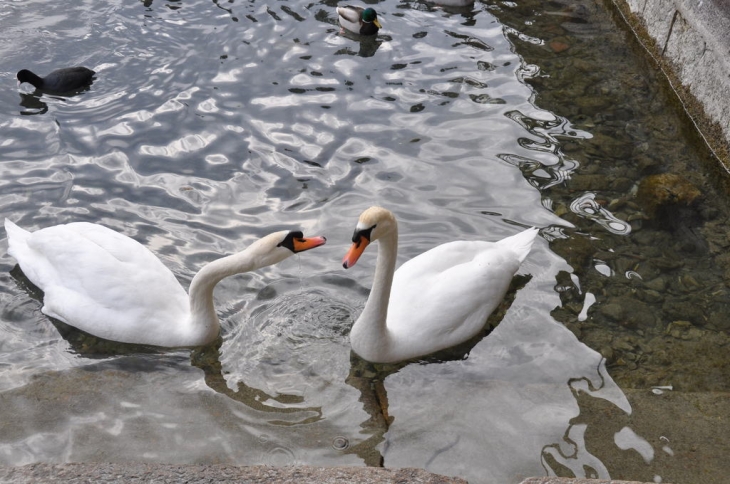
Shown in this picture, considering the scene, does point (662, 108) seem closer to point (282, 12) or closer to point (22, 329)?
point (282, 12)

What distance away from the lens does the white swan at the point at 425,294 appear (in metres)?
5.07

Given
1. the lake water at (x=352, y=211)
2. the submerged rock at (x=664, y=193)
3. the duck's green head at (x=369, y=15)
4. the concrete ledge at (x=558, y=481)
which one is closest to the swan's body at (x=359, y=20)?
the duck's green head at (x=369, y=15)

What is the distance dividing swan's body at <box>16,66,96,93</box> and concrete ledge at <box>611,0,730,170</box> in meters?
6.40

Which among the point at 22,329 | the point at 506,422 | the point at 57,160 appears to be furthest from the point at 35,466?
the point at 57,160

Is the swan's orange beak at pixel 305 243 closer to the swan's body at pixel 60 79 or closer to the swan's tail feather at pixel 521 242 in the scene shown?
the swan's tail feather at pixel 521 242

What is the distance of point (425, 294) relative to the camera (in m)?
5.55

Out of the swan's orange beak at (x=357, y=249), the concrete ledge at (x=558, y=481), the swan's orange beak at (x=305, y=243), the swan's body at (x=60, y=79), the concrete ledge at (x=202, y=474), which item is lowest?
the swan's body at (x=60, y=79)

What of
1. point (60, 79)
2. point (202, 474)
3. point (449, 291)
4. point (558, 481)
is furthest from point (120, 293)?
point (60, 79)

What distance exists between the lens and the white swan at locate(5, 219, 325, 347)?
538 centimetres

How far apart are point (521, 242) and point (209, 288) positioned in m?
2.42

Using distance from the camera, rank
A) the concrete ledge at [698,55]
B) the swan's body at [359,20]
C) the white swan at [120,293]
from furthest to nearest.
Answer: the swan's body at [359,20]
the concrete ledge at [698,55]
the white swan at [120,293]

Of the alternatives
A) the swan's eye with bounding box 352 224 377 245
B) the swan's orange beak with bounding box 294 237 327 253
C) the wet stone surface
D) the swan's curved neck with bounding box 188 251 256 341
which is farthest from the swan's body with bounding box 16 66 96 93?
the swan's eye with bounding box 352 224 377 245

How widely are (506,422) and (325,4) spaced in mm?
7385

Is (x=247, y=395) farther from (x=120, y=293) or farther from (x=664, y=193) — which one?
(x=664, y=193)
